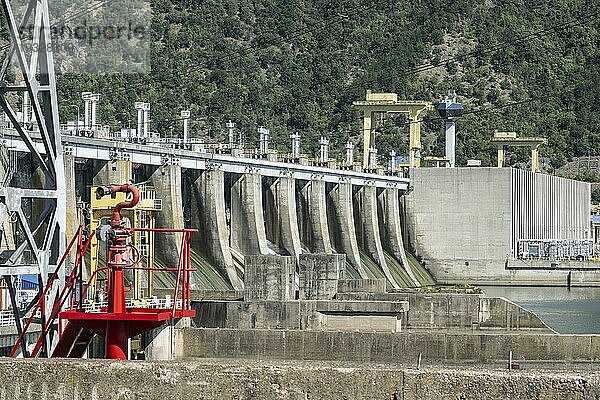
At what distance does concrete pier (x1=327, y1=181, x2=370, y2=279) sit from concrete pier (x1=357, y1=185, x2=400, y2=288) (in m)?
1.29

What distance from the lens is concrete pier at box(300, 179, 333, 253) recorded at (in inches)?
2554

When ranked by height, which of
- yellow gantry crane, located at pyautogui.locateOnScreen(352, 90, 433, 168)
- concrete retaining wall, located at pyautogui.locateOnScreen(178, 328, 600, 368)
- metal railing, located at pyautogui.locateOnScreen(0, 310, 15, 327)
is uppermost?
yellow gantry crane, located at pyautogui.locateOnScreen(352, 90, 433, 168)

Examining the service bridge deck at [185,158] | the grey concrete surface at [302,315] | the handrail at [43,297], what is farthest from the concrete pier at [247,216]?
the handrail at [43,297]

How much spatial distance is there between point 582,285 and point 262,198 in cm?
2327

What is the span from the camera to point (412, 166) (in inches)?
3295

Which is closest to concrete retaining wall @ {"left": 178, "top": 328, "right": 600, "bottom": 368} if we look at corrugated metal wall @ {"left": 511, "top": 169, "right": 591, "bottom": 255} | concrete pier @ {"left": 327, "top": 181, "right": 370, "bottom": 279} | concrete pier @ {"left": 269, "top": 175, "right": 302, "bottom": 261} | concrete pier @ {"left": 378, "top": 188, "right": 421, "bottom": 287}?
concrete pier @ {"left": 269, "top": 175, "right": 302, "bottom": 261}

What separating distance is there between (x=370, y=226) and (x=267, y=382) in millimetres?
56179

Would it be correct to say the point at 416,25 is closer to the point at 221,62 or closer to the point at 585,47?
the point at 585,47

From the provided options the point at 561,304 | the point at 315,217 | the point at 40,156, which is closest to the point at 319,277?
the point at 40,156

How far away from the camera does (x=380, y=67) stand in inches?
5763

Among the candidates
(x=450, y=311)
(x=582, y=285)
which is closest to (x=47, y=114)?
(x=450, y=311)

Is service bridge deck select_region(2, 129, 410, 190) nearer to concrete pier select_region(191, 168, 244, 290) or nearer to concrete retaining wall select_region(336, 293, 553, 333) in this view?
concrete pier select_region(191, 168, 244, 290)

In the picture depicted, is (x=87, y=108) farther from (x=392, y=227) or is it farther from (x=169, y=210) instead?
(x=392, y=227)

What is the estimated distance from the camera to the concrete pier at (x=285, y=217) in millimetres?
60250
